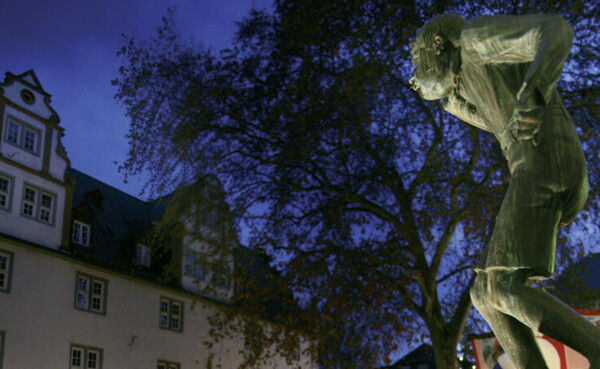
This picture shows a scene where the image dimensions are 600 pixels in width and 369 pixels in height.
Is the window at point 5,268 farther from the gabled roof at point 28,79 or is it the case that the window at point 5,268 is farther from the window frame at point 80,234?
the gabled roof at point 28,79

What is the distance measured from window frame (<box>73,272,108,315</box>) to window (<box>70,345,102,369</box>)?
1484 millimetres

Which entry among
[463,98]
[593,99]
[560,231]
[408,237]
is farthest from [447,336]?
[463,98]

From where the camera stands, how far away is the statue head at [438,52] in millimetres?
3861

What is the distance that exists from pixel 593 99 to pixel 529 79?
15.7 m

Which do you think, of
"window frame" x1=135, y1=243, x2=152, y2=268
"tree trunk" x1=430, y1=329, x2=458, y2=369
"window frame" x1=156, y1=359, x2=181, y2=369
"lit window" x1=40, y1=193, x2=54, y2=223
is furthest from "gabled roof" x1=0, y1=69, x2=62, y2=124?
"tree trunk" x1=430, y1=329, x2=458, y2=369

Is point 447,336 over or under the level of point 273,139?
under

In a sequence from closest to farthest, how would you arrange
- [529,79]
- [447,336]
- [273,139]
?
[529,79], [447,336], [273,139]

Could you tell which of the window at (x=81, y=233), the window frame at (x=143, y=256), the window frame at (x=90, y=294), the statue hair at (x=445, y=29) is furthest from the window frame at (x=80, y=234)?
the statue hair at (x=445, y=29)

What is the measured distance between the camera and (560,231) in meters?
17.7

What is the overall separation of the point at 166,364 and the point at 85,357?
5.04 metres

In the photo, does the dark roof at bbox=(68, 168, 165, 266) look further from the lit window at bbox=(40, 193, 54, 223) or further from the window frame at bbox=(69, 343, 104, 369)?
the window frame at bbox=(69, 343, 104, 369)

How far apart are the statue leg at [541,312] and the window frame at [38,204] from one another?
1030 inches

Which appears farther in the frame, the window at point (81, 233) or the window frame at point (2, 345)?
the window at point (81, 233)

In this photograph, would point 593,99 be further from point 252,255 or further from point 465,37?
point 465,37
